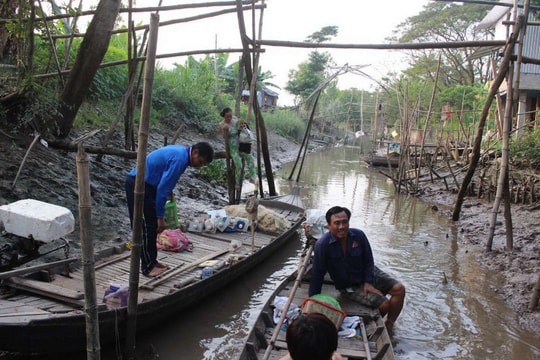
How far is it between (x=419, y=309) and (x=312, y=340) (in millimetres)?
4380

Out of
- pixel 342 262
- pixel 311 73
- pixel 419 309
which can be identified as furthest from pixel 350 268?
pixel 311 73

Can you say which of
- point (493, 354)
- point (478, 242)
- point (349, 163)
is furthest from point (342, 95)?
point (493, 354)

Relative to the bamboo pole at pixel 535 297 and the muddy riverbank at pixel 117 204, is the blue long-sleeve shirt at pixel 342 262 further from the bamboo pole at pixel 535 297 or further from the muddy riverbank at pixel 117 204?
the muddy riverbank at pixel 117 204

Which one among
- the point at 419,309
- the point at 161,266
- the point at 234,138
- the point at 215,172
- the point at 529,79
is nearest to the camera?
the point at 161,266

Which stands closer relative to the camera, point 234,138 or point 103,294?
point 103,294

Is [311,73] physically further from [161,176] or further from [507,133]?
[161,176]

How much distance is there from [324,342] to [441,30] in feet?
94.4

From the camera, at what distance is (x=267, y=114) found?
3047 cm

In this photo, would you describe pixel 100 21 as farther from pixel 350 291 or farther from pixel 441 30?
pixel 441 30

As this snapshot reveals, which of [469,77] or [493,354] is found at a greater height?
[469,77]

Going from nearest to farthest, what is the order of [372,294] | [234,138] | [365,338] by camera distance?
[365,338] → [372,294] → [234,138]

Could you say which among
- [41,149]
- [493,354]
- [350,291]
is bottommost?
[493,354]

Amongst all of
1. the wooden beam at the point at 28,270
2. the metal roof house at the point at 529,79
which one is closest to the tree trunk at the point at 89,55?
the wooden beam at the point at 28,270

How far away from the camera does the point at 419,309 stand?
595cm
